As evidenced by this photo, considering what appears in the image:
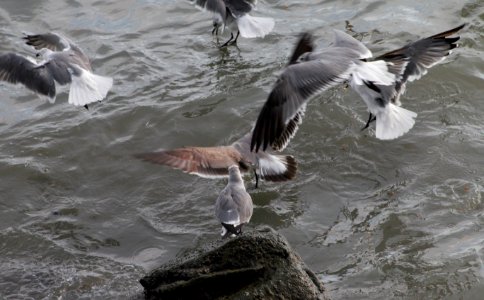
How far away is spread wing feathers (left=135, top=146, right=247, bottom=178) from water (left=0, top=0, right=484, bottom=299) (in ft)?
1.61

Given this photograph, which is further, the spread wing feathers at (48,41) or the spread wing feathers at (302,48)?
the spread wing feathers at (48,41)

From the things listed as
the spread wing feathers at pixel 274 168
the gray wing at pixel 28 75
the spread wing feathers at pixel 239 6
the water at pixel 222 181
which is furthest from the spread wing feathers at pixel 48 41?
the spread wing feathers at pixel 274 168

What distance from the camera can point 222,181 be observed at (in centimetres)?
639

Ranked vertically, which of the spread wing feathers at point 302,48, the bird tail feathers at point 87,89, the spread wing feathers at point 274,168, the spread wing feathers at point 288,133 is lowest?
the spread wing feathers at point 274,168

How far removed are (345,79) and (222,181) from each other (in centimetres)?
151

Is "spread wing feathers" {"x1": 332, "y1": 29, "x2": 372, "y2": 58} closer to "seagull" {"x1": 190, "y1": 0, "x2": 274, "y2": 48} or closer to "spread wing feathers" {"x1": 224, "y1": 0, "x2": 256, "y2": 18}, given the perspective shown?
"seagull" {"x1": 190, "y1": 0, "x2": 274, "y2": 48}

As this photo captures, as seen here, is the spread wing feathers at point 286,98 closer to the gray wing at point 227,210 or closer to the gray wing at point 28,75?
the gray wing at point 227,210

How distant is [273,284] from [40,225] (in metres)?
2.70

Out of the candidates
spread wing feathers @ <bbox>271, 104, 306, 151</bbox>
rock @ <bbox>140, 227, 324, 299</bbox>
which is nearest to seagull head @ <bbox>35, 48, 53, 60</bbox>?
spread wing feathers @ <bbox>271, 104, 306, 151</bbox>

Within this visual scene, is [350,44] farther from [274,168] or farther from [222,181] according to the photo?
[222,181]

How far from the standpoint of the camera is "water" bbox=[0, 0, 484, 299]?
16.9 feet

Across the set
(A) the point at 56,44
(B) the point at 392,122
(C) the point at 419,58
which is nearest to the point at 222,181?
(B) the point at 392,122

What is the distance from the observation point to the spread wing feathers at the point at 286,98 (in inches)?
213

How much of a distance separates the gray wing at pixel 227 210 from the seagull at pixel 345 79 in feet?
1.73
